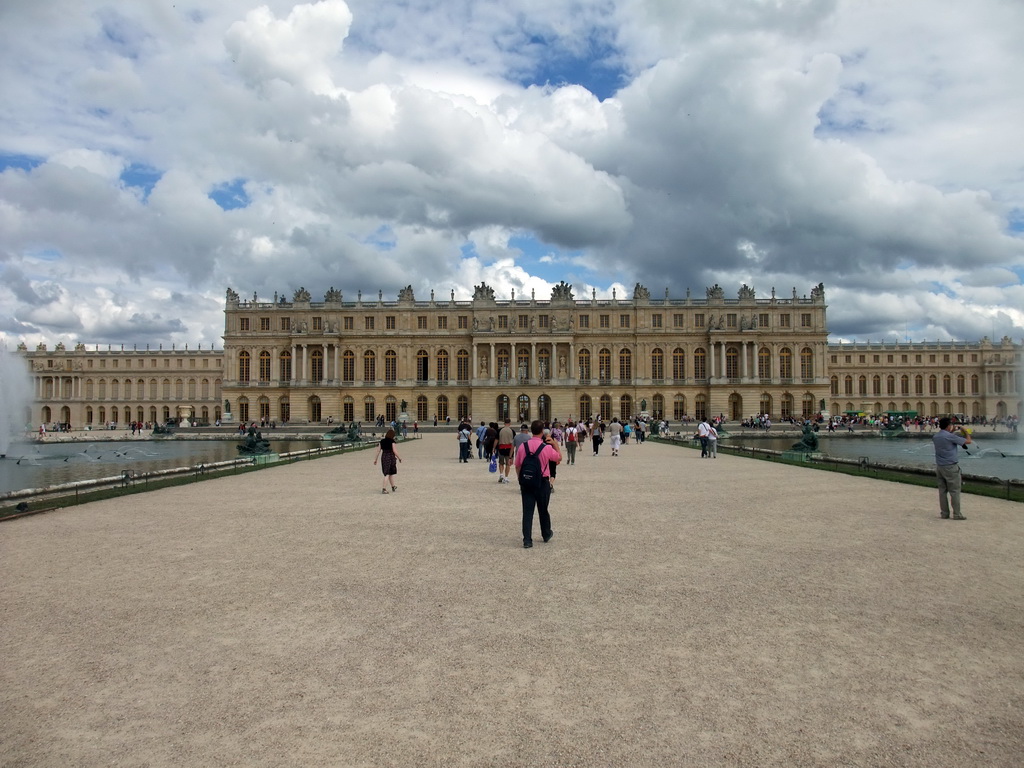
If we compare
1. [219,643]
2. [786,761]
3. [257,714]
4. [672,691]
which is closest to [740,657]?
[672,691]

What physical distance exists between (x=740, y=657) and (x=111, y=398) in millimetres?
106323

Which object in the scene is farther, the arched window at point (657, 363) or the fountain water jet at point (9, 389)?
the arched window at point (657, 363)

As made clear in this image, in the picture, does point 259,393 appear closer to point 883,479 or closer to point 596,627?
point 883,479

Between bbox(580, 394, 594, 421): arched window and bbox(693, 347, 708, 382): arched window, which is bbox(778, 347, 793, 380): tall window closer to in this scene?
bbox(693, 347, 708, 382): arched window

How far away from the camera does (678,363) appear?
235 feet

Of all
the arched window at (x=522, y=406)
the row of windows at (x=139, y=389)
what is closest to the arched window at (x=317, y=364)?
the arched window at (x=522, y=406)

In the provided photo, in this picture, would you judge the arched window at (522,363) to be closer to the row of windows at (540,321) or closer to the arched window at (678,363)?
the row of windows at (540,321)

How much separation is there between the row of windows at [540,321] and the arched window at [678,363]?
2.58 m

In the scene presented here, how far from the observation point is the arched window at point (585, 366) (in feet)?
234

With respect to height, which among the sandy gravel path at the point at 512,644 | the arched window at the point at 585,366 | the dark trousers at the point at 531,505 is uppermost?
the arched window at the point at 585,366

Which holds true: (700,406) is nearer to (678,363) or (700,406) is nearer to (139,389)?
(678,363)

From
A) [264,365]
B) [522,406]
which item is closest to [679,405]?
[522,406]

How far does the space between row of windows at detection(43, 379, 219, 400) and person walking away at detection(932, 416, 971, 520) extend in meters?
96.4

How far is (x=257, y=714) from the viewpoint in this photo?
4.43m
